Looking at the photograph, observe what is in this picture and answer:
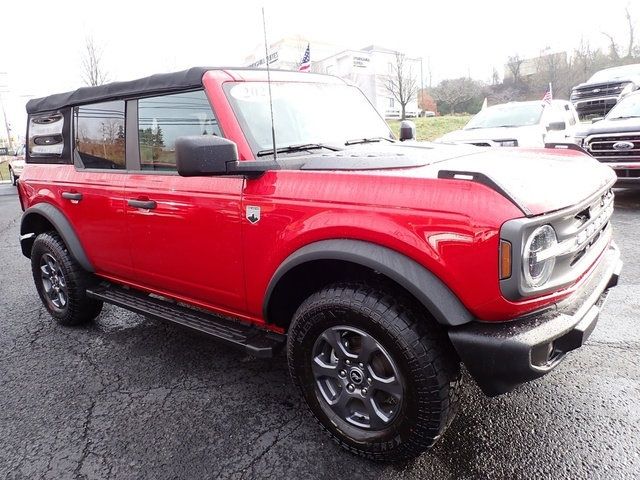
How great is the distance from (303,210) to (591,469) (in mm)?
1738

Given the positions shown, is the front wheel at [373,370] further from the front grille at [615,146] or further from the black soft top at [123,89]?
the front grille at [615,146]

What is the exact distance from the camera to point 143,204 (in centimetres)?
301

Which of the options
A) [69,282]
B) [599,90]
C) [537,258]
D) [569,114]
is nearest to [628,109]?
[569,114]

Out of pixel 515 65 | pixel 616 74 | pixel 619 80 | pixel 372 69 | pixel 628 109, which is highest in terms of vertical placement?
pixel 372 69

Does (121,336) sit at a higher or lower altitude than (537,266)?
lower

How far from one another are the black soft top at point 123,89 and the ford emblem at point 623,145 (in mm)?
6944

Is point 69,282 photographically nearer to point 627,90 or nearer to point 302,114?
point 302,114

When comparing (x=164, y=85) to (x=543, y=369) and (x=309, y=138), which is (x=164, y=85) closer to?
(x=309, y=138)

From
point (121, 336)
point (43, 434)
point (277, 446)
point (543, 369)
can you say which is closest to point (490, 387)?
point (543, 369)

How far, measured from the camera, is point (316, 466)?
2262 mm

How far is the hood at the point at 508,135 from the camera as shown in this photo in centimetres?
Result: 875

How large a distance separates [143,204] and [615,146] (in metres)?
7.30

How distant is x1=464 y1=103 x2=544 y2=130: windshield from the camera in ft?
31.8

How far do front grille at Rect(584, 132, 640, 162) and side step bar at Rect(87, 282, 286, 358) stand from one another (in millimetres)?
6979
